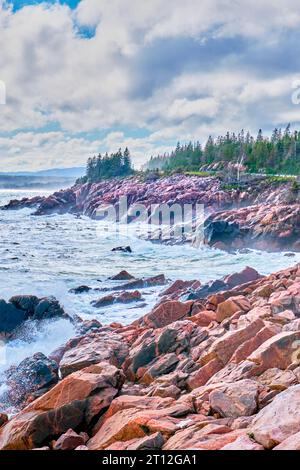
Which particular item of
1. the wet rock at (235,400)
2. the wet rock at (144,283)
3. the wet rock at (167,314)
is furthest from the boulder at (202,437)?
the wet rock at (144,283)

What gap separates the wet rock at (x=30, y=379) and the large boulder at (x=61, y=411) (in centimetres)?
265

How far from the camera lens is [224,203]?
176 feet

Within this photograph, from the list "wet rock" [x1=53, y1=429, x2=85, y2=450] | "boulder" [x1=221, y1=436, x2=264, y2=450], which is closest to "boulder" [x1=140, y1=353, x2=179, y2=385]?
"wet rock" [x1=53, y1=429, x2=85, y2=450]

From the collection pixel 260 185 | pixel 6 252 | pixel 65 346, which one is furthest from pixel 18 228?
pixel 65 346

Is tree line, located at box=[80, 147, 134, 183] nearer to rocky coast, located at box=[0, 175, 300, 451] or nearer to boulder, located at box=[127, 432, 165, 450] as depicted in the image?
rocky coast, located at box=[0, 175, 300, 451]

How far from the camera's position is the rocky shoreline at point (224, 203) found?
34.5 meters

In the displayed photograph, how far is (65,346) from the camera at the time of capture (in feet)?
45.8

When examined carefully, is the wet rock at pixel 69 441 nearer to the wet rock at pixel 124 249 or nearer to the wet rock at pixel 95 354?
the wet rock at pixel 95 354

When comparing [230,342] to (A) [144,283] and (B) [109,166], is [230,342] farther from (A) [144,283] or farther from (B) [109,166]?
(B) [109,166]

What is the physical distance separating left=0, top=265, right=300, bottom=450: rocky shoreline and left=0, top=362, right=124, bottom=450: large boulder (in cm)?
2

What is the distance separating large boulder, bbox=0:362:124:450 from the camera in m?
7.38

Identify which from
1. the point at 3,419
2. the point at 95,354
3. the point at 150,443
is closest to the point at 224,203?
the point at 95,354

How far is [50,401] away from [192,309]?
7.91 meters

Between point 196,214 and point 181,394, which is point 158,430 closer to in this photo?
point 181,394
